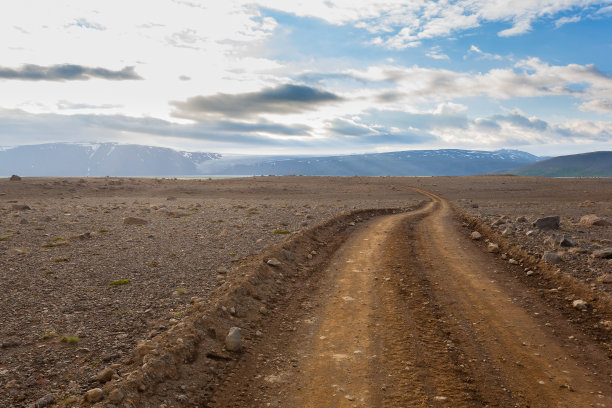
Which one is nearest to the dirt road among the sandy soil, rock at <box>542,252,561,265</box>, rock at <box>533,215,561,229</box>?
the sandy soil

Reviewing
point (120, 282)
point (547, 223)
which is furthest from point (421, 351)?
point (547, 223)

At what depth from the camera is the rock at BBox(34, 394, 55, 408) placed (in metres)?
5.99

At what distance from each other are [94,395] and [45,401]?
817mm

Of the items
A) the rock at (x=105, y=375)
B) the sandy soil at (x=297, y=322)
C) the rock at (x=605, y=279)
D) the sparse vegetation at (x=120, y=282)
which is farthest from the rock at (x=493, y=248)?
the rock at (x=105, y=375)

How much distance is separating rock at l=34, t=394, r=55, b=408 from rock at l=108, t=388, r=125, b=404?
998mm

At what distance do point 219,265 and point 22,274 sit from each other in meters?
6.88

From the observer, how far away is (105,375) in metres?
6.79

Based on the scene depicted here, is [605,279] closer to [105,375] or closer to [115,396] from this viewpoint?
[115,396]

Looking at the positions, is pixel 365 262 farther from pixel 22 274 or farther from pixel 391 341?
pixel 22 274

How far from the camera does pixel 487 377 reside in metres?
→ 7.13

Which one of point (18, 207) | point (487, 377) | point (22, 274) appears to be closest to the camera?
point (487, 377)

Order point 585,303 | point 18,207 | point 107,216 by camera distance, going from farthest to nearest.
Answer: point 18,207
point 107,216
point 585,303

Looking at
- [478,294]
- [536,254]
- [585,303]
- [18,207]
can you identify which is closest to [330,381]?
[478,294]

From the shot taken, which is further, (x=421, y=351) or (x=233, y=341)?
(x=233, y=341)
